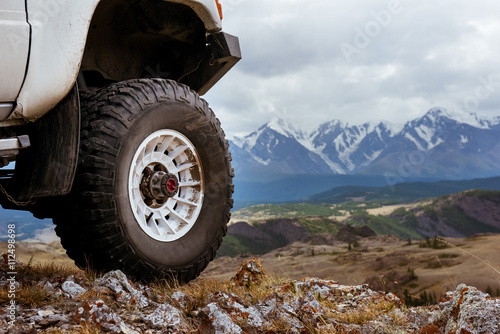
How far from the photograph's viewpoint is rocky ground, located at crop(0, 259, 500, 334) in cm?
262

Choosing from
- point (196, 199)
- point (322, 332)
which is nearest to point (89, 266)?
point (196, 199)

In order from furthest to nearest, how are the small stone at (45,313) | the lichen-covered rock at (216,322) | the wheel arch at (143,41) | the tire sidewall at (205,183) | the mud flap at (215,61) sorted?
the mud flap at (215,61) → the wheel arch at (143,41) → the tire sidewall at (205,183) → the lichen-covered rock at (216,322) → the small stone at (45,313)

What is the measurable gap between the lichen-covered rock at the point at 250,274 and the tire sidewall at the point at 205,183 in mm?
830

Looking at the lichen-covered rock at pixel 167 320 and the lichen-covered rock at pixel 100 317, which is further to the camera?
the lichen-covered rock at pixel 167 320

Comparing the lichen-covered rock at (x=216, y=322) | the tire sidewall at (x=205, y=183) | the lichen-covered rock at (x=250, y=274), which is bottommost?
the lichen-covered rock at (x=250, y=274)

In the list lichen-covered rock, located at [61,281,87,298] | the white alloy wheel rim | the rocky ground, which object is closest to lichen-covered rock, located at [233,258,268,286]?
the rocky ground

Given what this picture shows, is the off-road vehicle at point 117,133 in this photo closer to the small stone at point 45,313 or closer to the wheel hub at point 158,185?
the wheel hub at point 158,185

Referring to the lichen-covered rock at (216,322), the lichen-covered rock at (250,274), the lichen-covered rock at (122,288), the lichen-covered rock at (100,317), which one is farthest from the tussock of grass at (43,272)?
the lichen-covered rock at (250,274)

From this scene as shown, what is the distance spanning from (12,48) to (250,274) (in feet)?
11.5

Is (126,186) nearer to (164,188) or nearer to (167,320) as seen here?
(164,188)

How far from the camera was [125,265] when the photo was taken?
3.54 metres

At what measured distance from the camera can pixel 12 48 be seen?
9.12 ft

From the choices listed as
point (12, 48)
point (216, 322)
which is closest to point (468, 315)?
point (216, 322)

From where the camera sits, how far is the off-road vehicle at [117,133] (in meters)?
2.96
